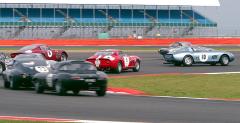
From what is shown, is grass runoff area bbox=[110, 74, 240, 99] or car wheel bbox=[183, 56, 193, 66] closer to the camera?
grass runoff area bbox=[110, 74, 240, 99]

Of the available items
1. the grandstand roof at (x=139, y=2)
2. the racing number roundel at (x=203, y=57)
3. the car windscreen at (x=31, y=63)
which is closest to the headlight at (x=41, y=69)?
the car windscreen at (x=31, y=63)

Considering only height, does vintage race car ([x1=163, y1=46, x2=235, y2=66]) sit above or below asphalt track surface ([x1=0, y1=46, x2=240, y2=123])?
above

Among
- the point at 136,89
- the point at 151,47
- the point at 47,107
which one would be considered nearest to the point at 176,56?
the point at 136,89

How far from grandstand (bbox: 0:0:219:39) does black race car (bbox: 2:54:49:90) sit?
2057 inches

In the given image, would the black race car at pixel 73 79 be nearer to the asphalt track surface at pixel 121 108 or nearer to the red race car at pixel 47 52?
the asphalt track surface at pixel 121 108

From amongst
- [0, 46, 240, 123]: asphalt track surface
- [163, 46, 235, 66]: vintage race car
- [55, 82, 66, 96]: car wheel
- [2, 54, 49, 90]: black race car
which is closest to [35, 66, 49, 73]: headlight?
[2, 54, 49, 90]: black race car

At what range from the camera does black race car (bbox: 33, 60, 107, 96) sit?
66.3 feet

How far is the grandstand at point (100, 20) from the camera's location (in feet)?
260

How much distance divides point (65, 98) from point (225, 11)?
74.5 m

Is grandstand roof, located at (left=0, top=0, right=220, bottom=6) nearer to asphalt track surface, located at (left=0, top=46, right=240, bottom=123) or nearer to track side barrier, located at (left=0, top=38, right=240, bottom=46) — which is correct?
track side barrier, located at (left=0, top=38, right=240, bottom=46)

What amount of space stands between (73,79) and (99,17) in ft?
216

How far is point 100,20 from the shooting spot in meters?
84.2

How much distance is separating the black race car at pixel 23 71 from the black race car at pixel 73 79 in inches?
76.4

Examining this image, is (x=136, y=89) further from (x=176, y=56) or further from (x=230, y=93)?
(x=176, y=56)
